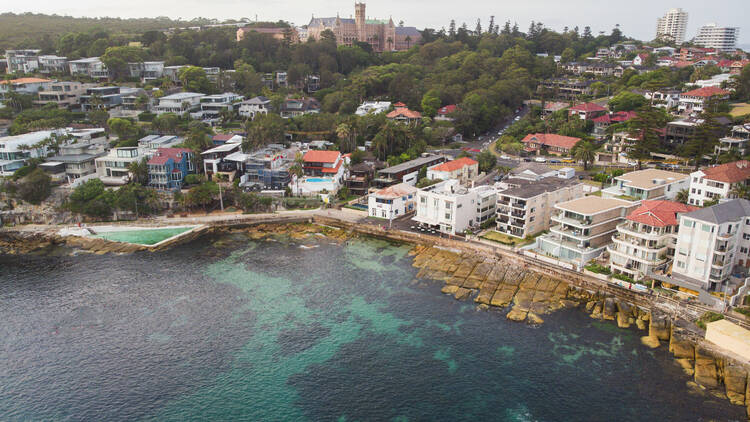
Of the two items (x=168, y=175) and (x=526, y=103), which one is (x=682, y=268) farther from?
(x=526, y=103)

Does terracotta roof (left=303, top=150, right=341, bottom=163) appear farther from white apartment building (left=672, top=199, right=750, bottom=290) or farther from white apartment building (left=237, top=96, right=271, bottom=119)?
white apartment building (left=672, top=199, right=750, bottom=290)

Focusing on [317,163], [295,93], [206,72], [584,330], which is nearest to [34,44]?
[206,72]

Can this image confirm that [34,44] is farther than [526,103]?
Yes

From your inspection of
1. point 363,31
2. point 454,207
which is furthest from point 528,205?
point 363,31

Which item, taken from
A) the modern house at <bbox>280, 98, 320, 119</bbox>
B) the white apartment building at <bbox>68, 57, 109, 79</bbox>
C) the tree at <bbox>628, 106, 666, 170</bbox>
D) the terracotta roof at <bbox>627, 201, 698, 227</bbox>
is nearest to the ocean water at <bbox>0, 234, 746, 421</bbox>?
the terracotta roof at <bbox>627, 201, 698, 227</bbox>

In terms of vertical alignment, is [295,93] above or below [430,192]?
above

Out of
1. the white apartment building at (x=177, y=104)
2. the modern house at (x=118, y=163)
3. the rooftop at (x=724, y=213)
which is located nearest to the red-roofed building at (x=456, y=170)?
the rooftop at (x=724, y=213)
